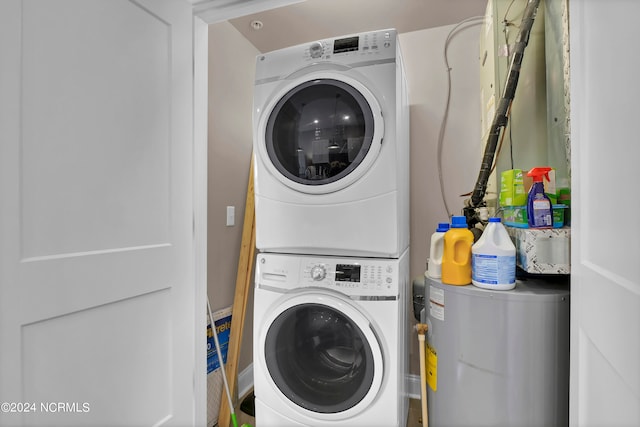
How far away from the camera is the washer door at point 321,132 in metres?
1.38

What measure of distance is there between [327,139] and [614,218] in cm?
106

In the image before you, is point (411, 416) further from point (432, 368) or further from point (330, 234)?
point (330, 234)

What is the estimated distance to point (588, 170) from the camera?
0.77 m

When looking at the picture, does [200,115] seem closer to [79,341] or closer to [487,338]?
[79,341]

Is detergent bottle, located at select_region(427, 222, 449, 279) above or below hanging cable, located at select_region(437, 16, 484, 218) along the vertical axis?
below

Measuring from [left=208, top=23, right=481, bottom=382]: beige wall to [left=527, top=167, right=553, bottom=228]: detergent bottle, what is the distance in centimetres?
101

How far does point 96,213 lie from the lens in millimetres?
933

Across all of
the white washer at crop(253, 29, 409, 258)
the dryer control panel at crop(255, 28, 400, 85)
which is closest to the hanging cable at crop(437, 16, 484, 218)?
the white washer at crop(253, 29, 409, 258)

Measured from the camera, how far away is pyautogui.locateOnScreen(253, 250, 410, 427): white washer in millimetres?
1322

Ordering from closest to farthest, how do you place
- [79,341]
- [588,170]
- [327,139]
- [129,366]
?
[588,170] < [79,341] < [129,366] < [327,139]

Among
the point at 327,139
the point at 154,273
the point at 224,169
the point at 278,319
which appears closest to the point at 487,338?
the point at 278,319

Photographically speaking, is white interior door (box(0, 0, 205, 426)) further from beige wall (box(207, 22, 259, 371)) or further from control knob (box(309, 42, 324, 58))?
beige wall (box(207, 22, 259, 371))

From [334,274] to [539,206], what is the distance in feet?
2.66

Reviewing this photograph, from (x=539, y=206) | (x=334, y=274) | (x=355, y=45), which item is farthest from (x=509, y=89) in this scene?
(x=334, y=274)
